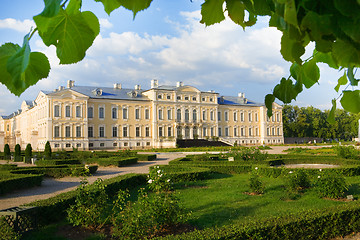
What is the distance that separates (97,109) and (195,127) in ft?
42.0

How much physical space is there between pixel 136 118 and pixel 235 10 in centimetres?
3756

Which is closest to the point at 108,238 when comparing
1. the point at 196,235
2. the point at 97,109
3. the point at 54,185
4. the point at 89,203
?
the point at 89,203

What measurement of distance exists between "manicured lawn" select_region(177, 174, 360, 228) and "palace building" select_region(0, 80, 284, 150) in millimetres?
27402

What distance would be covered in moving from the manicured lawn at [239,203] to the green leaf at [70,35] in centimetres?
484

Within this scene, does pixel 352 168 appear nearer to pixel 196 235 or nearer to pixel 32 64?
pixel 196 235

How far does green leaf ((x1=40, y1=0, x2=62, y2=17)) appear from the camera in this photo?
537mm

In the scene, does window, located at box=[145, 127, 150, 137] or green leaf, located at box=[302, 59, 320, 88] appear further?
window, located at box=[145, 127, 150, 137]

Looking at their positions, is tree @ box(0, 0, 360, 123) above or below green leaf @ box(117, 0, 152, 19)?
below

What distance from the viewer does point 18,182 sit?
9.38m

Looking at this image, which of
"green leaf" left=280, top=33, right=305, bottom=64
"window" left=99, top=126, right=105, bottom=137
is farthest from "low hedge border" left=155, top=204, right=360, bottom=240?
"window" left=99, top=126, right=105, bottom=137

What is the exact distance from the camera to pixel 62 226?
17.7 feet

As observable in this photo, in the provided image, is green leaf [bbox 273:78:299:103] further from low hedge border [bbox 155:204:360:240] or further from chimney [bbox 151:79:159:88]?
chimney [bbox 151:79:159:88]

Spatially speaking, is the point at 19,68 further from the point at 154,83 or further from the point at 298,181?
the point at 154,83

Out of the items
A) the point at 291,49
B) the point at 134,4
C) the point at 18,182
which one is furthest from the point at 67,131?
the point at 291,49
